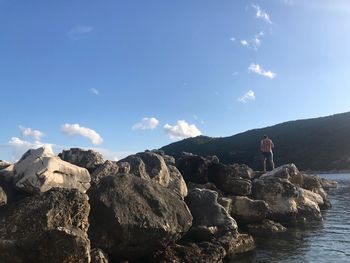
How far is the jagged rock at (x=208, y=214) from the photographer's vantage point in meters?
20.8

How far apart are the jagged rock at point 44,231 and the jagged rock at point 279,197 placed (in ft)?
55.5

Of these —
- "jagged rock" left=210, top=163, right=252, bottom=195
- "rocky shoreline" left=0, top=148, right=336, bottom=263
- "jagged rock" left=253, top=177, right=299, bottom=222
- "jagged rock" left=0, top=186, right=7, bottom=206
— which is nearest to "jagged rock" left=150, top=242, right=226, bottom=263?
"rocky shoreline" left=0, top=148, right=336, bottom=263

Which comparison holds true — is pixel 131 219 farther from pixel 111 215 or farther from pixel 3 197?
pixel 3 197

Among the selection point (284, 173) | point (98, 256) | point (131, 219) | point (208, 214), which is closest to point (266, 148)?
point (284, 173)

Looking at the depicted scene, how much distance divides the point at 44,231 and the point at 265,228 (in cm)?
1497

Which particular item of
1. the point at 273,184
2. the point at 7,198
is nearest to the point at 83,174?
the point at 7,198

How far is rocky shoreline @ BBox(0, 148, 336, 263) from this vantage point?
13812mm

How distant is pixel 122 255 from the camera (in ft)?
55.0

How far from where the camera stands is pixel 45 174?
17406 millimetres

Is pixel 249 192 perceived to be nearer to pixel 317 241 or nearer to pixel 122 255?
pixel 317 241

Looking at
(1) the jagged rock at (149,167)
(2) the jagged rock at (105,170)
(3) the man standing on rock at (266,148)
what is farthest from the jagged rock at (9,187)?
(3) the man standing on rock at (266,148)

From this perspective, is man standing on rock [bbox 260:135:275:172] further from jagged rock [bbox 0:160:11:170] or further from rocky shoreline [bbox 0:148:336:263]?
jagged rock [bbox 0:160:11:170]

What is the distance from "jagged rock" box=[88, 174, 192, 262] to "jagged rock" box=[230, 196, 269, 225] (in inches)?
316

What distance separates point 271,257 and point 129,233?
22.5ft
